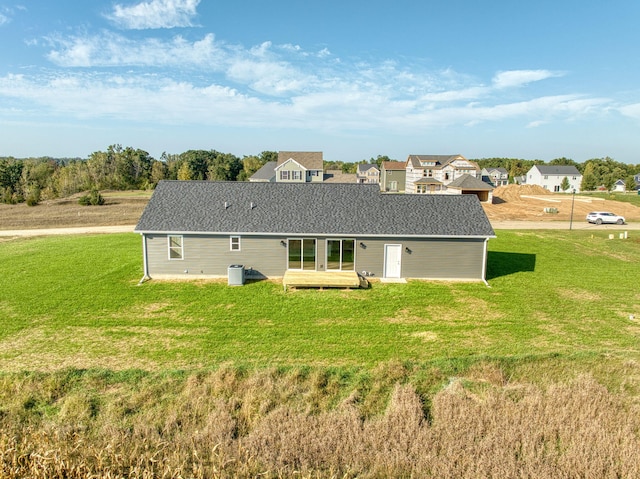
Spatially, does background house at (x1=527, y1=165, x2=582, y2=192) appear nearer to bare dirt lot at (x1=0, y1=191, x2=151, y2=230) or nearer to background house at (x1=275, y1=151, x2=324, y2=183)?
background house at (x1=275, y1=151, x2=324, y2=183)

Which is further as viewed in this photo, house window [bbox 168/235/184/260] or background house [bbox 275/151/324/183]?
background house [bbox 275/151/324/183]


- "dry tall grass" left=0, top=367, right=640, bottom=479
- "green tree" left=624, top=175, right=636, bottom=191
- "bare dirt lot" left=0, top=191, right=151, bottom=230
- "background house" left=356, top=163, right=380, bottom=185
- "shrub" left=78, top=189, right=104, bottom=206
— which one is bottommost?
"dry tall grass" left=0, top=367, right=640, bottom=479

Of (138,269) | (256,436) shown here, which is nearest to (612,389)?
(256,436)

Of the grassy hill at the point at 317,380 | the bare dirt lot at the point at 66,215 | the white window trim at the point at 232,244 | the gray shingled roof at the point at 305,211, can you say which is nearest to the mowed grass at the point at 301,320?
the grassy hill at the point at 317,380

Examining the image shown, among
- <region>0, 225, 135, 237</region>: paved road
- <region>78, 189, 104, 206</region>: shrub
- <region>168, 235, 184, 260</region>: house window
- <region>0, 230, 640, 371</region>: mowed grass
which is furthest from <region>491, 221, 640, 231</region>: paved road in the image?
<region>78, 189, 104, 206</region>: shrub

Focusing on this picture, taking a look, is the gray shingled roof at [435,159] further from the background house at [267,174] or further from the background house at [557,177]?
the background house at [267,174]
